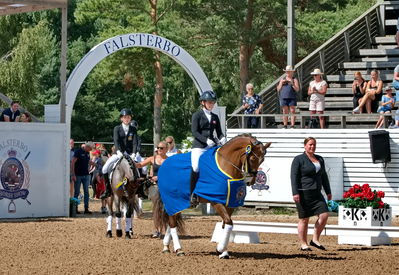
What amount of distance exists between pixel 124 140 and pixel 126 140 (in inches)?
1.9

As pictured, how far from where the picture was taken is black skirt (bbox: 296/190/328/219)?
16094mm

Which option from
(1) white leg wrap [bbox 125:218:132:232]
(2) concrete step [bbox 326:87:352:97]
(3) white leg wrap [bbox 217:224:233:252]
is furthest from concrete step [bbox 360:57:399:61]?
(3) white leg wrap [bbox 217:224:233:252]

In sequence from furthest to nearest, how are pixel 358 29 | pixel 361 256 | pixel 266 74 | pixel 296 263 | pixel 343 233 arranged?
pixel 266 74
pixel 358 29
pixel 343 233
pixel 361 256
pixel 296 263

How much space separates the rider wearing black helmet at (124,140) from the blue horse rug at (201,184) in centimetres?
341

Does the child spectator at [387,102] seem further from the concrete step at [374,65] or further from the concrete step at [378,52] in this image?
the concrete step at [378,52]

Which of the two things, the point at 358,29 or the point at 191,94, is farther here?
the point at 191,94

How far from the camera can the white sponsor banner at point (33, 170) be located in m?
24.0

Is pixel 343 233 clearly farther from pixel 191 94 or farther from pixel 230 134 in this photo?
pixel 191 94

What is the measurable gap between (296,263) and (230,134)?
1358 cm

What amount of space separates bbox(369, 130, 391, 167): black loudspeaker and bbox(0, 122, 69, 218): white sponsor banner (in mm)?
7421

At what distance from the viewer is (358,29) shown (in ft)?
110

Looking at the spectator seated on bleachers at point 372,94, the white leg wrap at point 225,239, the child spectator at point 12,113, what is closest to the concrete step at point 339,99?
the spectator seated on bleachers at point 372,94

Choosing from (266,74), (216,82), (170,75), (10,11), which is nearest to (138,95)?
Result: (170,75)

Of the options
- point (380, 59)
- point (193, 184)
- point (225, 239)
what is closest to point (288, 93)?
point (380, 59)
